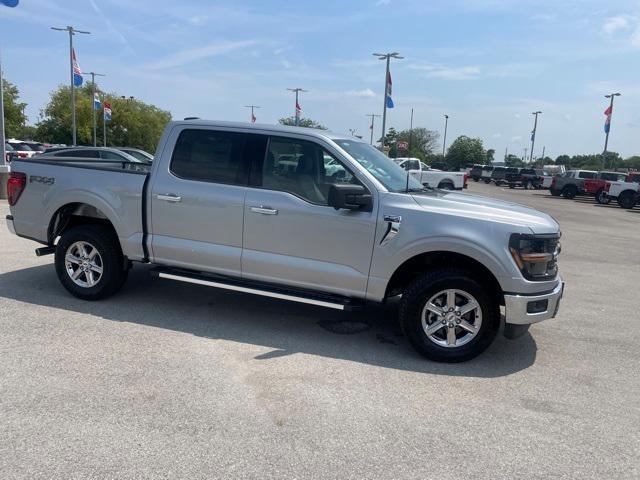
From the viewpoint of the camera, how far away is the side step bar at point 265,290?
503cm

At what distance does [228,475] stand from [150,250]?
127 inches

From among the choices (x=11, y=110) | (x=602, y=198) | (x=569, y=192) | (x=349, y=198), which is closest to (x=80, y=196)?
(x=349, y=198)

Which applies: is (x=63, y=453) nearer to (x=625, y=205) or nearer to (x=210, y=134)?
(x=210, y=134)

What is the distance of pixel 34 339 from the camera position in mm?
4840

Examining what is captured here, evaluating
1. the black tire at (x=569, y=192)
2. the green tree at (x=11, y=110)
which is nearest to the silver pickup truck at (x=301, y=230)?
the black tire at (x=569, y=192)

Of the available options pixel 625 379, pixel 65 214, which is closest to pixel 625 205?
pixel 625 379

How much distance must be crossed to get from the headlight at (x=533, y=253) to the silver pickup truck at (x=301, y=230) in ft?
0.04

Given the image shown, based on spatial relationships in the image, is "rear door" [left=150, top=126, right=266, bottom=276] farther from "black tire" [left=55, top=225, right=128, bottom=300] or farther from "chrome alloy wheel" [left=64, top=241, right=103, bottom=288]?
"chrome alloy wheel" [left=64, top=241, right=103, bottom=288]

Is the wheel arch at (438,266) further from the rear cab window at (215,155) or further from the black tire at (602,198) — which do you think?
the black tire at (602,198)

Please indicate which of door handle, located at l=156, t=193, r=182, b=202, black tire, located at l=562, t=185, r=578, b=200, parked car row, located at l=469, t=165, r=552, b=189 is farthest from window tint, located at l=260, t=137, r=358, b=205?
parked car row, located at l=469, t=165, r=552, b=189

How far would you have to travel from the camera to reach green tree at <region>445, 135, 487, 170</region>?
97.0 meters

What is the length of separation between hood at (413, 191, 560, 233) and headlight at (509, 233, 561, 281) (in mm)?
86

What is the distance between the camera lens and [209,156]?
557cm

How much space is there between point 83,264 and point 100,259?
22cm
